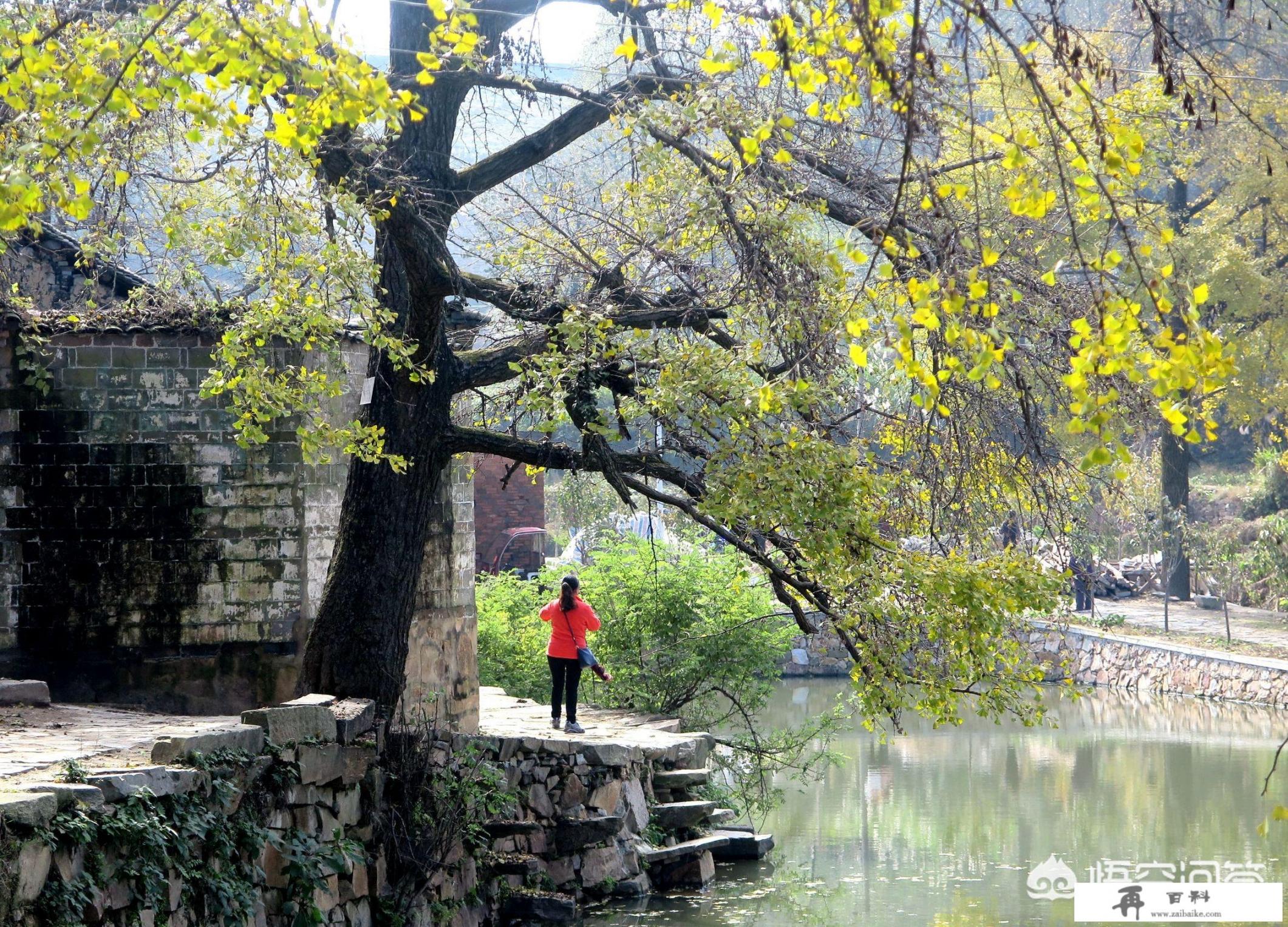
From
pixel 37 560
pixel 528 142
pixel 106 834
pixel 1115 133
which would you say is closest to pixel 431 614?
pixel 37 560

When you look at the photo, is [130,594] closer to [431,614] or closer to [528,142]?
[431,614]

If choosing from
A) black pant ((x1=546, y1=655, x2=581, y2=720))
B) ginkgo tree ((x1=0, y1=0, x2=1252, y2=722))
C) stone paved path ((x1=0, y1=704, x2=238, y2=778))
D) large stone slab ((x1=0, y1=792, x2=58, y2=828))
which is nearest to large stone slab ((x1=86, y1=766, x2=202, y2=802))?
stone paved path ((x1=0, y1=704, x2=238, y2=778))

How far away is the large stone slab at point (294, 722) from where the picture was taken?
7641 mm

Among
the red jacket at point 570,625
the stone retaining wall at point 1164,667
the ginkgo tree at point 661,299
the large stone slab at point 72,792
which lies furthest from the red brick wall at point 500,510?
the large stone slab at point 72,792

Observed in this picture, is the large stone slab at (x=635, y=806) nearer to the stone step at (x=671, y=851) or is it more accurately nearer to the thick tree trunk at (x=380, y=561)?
the stone step at (x=671, y=851)

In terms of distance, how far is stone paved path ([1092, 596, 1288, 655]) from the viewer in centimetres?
2577

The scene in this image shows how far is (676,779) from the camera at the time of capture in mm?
13531

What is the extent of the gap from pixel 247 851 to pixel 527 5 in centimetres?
599

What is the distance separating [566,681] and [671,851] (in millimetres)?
1795

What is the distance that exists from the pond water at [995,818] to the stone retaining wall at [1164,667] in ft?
1.16

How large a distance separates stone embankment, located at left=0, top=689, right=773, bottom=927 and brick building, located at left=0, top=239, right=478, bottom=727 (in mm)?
1561

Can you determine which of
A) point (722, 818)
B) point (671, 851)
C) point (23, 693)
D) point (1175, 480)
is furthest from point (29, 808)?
point (1175, 480)

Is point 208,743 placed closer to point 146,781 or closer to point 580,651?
→ point 146,781

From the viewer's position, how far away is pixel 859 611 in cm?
851
